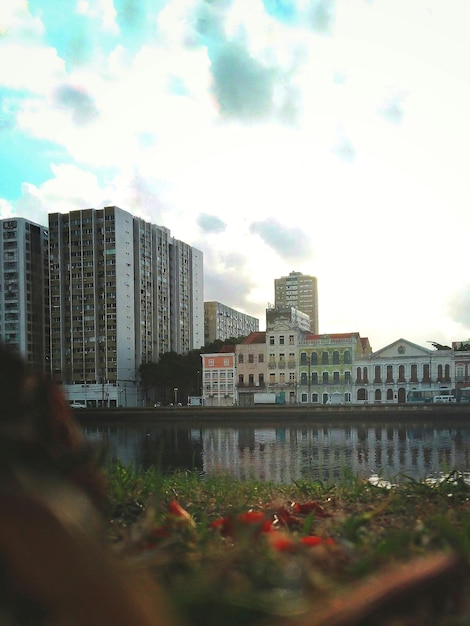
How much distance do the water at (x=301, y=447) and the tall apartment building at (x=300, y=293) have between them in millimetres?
128337

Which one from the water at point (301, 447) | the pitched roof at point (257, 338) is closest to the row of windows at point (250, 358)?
the pitched roof at point (257, 338)

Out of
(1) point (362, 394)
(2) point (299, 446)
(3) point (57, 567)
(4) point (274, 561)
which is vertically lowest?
(2) point (299, 446)

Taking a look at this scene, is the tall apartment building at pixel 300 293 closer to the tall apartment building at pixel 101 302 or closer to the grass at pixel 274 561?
the tall apartment building at pixel 101 302

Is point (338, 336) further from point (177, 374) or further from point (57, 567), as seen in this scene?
point (57, 567)

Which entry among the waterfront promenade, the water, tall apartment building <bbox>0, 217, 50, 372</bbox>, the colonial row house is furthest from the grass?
tall apartment building <bbox>0, 217, 50, 372</bbox>

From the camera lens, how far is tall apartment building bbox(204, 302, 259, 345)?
4560 inches

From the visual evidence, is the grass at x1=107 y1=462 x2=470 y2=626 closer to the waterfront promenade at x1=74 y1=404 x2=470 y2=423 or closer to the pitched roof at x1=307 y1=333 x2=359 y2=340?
the waterfront promenade at x1=74 y1=404 x2=470 y2=423

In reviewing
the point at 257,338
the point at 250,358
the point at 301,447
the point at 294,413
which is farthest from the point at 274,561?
the point at 257,338

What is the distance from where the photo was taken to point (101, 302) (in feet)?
263

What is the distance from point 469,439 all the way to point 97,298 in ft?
172

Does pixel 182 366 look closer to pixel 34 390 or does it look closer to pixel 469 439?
pixel 469 439

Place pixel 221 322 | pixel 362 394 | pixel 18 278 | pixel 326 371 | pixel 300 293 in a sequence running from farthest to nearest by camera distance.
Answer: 1. pixel 300 293
2. pixel 221 322
3. pixel 18 278
4. pixel 326 371
5. pixel 362 394

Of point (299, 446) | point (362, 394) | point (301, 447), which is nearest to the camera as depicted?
point (301, 447)

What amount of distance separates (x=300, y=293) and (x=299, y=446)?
14971 cm
